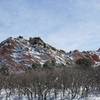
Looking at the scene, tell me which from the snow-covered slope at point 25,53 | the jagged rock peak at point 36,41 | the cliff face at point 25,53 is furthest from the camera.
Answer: the jagged rock peak at point 36,41

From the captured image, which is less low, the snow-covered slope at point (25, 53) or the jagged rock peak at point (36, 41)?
the jagged rock peak at point (36, 41)

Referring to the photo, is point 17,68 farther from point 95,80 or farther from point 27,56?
point 95,80

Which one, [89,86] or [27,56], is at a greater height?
[27,56]

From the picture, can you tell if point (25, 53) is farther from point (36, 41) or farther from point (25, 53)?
point (36, 41)

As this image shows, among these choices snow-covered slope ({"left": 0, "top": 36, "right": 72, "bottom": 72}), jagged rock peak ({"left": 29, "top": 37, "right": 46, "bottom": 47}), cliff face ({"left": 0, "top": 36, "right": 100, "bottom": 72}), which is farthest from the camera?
jagged rock peak ({"left": 29, "top": 37, "right": 46, "bottom": 47})

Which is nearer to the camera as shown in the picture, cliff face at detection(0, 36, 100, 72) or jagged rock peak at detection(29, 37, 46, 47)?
cliff face at detection(0, 36, 100, 72)

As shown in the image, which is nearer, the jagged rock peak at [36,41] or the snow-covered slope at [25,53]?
the snow-covered slope at [25,53]

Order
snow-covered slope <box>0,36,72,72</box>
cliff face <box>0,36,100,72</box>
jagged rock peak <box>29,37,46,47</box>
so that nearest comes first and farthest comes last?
1. cliff face <box>0,36,100,72</box>
2. snow-covered slope <box>0,36,72,72</box>
3. jagged rock peak <box>29,37,46,47</box>

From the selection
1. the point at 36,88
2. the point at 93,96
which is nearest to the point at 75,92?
the point at 93,96

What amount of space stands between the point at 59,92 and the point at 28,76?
4.87 m

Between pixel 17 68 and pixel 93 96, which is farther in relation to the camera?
pixel 17 68

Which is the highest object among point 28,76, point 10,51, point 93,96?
point 10,51

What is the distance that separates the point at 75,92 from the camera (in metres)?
39.4

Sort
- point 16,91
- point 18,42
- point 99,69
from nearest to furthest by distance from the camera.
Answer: point 16,91, point 99,69, point 18,42
